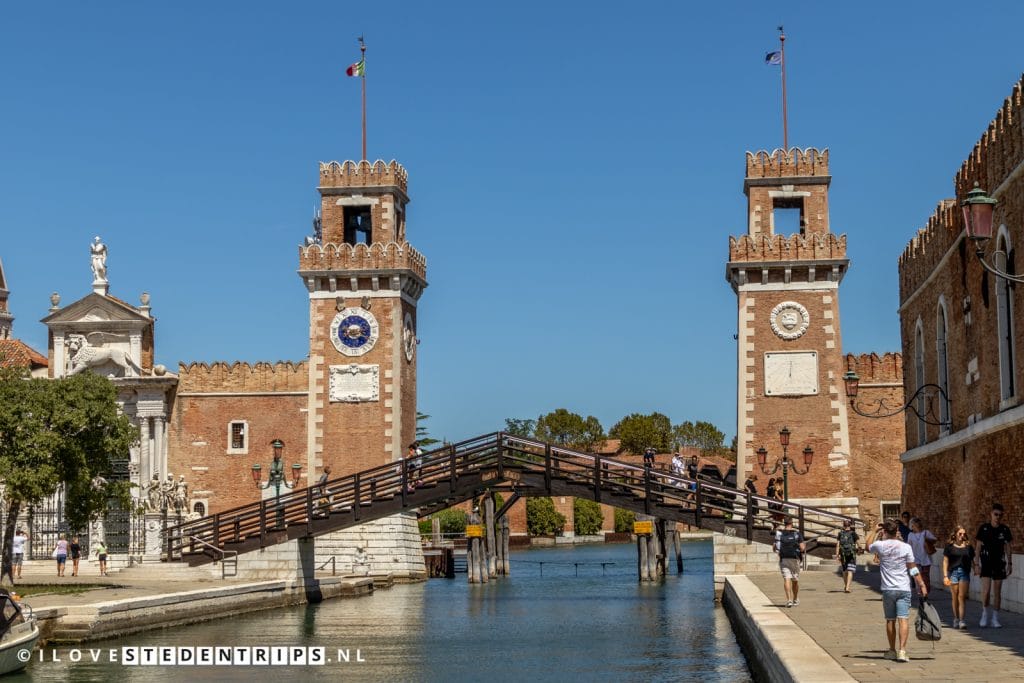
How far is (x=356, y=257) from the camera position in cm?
4872

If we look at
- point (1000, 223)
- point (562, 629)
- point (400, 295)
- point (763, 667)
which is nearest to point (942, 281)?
point (1000, 223)

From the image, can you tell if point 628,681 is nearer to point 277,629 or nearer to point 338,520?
point 277,629

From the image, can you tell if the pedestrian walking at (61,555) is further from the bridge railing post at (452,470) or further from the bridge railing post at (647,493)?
the bridge railing post at (647,493)

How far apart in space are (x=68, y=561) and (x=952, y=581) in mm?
28508

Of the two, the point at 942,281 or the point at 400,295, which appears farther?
the point at 400,295

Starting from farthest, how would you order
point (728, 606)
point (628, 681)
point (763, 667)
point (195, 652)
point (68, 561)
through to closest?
point (68, 561)
point (728, 606)
point (195, 652)
point (628, 681)
point (763, 667)

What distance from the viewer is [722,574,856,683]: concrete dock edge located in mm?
13844

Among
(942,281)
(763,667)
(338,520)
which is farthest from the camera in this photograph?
(338,520)

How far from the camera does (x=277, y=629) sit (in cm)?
2925

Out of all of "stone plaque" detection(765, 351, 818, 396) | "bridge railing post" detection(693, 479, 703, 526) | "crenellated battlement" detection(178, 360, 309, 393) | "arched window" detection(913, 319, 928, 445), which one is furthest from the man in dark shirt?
"crenellated battlement" detection(178, 360, 309, 393)

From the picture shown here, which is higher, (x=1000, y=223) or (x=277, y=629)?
(x=1000, y=223)

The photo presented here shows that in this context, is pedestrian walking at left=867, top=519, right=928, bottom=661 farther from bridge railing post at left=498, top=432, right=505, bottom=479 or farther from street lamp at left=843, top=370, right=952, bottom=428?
bridge railing post at left=498, top=432, right=505, bottom=479

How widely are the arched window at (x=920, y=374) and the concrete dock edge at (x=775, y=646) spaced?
6.32 metres

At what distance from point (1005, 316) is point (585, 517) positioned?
278ft
